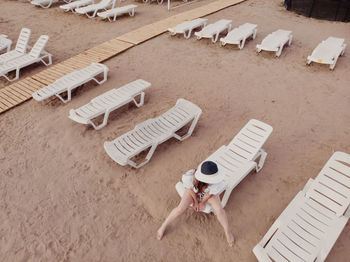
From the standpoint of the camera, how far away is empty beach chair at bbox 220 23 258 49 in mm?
8023

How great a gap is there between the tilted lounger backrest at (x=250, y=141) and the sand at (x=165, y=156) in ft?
1.42

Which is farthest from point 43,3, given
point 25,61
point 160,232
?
point 160,232

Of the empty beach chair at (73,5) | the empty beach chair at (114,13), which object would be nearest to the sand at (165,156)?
the empty beach chair at (114,13)

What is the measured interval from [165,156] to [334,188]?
9.10 feet

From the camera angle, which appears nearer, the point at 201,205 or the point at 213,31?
the point at 201,205

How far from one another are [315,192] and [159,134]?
278 cm

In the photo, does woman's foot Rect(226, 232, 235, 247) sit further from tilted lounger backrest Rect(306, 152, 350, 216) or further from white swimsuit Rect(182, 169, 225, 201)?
tilted lounger backrest Rect(306, 152, 350, 216)

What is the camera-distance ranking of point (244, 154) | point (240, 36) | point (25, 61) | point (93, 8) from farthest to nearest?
1. point (93, 8)
2. point (240, 36)
3. point (25, 61)
4. point (244, 154)

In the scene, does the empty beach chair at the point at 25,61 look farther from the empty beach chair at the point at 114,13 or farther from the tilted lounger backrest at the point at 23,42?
the empty beach chair at the point at 114,13

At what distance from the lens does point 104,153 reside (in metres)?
4.93

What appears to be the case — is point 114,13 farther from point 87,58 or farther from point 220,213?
point 220,213

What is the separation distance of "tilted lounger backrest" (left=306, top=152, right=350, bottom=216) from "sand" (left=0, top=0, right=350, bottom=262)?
0.46m

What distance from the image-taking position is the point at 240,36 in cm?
822

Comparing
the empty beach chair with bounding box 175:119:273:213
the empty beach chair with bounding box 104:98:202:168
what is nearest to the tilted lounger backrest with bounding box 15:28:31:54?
the empty beach chair with bounding box 104:98:202:168
